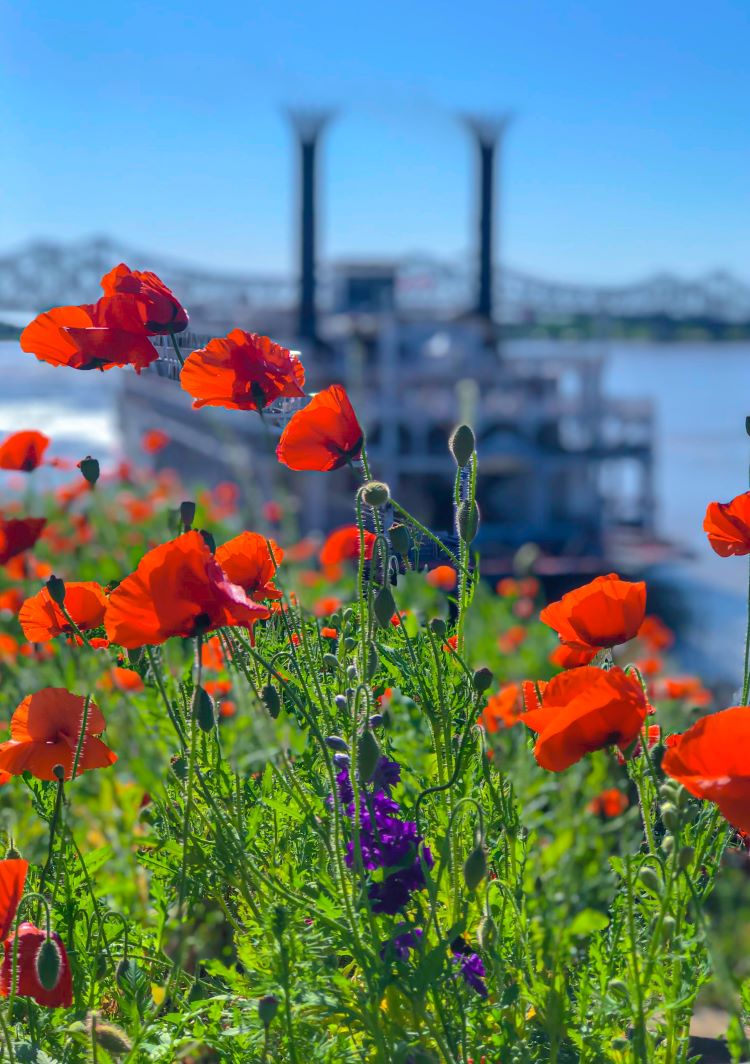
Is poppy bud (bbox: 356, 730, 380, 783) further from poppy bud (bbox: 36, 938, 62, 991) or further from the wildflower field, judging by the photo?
poppy bud (bbox: 36, 938, 62, 991)

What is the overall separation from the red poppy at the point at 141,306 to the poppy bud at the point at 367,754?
49 cm

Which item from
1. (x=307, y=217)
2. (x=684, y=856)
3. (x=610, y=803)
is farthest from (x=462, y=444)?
(x=307, y=217)

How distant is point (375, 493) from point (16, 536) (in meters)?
0.77

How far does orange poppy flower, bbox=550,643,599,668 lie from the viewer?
113 centimetres

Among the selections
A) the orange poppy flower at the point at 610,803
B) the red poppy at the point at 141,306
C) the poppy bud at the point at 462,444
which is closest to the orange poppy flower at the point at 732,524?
the poppy bud at the point at 462,444

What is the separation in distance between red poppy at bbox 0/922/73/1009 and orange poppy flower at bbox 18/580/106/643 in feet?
0.98

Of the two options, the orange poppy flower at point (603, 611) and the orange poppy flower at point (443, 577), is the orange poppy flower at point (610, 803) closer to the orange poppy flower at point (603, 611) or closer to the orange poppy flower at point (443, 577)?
the orange poppy flower at point (443, 577)

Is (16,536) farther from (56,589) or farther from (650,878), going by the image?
(650,878)

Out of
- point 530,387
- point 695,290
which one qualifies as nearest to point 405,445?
point 530,387

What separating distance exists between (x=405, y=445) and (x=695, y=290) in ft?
178

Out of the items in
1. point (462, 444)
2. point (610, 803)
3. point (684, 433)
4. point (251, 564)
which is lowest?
point (684, 433)

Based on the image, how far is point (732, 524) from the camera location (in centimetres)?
109

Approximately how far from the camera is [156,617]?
91cm

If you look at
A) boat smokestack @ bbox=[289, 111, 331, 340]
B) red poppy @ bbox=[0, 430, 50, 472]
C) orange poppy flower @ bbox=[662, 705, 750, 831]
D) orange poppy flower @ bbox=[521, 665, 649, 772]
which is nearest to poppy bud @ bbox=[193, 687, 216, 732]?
orange poppy flower @ bbox=[521, 665, 649, 772]
